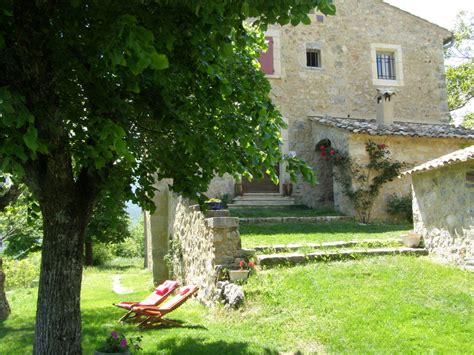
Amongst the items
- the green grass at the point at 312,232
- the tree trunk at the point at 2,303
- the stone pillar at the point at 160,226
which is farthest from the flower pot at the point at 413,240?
the tree trunk at the point at 2,303

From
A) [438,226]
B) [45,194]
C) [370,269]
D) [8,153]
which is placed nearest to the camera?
[8,153]

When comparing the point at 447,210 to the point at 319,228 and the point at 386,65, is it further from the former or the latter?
the point at 386,65

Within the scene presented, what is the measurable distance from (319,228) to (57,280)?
7618mm

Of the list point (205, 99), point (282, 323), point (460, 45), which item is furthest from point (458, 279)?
point (460, 45)

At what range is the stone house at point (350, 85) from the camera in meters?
14.2

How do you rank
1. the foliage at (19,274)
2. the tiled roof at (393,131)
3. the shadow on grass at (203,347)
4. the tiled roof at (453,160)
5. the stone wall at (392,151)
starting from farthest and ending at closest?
1. the foliage at (19,274)
2. the stone wall at (392,151)
3. the tiled roof at (393,131)
4. the tiled roof at (453,160)
5. the shadow on grass at (203,347)

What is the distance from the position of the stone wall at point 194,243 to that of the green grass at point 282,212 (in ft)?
5.91

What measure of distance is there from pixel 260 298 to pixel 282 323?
764 millimetres

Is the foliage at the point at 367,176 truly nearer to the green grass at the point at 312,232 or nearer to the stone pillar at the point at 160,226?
the green grass at the point at 312,232

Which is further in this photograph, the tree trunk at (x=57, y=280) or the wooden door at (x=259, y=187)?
the wooden door at (x=259, y=187)

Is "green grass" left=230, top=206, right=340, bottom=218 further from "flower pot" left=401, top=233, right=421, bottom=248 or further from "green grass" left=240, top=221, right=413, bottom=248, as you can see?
"flower pot" left=401, top=233, right=421, bottom=248

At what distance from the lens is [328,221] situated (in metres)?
12.0

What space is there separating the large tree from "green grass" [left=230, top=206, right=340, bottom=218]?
719 centimetres

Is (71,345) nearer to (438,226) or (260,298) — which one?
(260,298)
